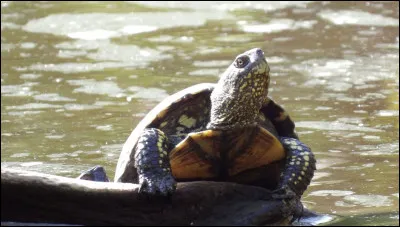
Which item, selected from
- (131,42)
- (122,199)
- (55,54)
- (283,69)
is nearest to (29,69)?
(55,54)

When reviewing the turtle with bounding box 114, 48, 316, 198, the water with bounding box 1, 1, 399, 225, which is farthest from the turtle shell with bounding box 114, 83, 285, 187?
the water with bounding box 1, 1, 399, 225

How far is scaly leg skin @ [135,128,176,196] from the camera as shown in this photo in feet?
13.8

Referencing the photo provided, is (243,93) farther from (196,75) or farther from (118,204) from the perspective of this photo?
(196,75)

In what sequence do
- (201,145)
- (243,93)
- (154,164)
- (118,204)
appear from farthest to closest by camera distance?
(243,93) → (201,145) → (154,164) → (118,204)

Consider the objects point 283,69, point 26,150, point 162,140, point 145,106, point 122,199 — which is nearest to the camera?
point 122,199

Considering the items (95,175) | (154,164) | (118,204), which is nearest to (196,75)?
(95,175)

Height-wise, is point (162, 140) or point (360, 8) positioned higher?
point (162, 140)

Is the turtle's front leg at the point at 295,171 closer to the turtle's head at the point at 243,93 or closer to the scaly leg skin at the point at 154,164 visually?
the turtle's head at the point at 243,93

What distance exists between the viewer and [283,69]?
962 centimetres

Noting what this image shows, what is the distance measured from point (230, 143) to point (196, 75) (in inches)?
181

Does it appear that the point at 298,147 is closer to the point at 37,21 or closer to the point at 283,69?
the point at 283,69

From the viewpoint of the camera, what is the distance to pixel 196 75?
9203 millimetres

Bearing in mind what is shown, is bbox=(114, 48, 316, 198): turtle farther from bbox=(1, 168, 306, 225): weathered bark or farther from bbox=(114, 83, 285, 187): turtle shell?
bbox=(1, 168, 306, 225): weathered bark

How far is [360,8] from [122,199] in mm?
9085
